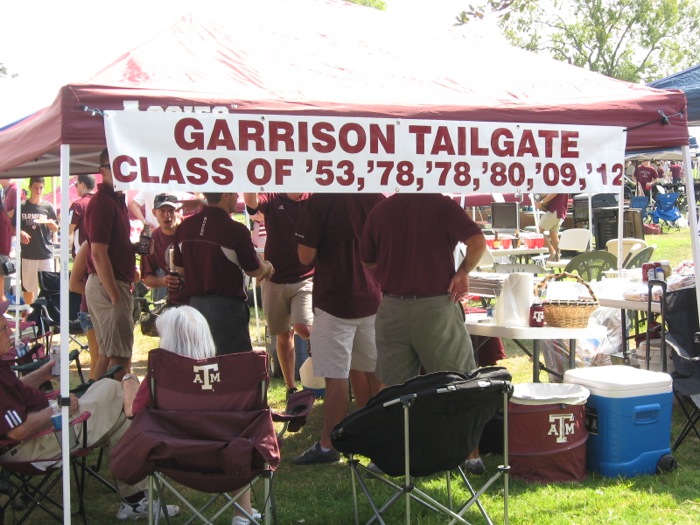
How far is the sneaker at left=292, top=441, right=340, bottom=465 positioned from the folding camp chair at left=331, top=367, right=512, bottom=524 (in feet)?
4.58

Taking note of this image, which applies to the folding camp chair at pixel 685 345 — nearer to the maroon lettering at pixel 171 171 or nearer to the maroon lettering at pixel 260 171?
the maroon lettering at pixel 260 171

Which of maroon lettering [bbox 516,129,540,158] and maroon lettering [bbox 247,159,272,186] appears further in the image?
maroon lettering [bbox 516,129,540,158]

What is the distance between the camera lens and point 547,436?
4633 mm

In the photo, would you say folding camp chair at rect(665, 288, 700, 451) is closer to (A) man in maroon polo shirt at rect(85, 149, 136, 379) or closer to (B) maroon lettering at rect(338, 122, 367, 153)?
(B) maroon lettering at rect(338, 122, 367, 153)

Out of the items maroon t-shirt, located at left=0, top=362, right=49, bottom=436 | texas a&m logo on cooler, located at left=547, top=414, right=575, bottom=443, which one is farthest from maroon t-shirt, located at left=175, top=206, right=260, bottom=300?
texas a&m logo on cooler, located at left=547, top=414, right=575, bottom=443

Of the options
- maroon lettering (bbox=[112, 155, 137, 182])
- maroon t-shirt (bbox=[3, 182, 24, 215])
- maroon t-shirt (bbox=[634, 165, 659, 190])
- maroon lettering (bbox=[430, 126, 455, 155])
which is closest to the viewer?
maroon lettering (bbox=[112, 155, 137, 182])

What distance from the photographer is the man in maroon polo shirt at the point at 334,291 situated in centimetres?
509

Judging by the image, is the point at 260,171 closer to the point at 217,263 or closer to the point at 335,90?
the point at 335,90

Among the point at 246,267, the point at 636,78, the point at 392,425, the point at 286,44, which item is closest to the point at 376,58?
the point at 286,44

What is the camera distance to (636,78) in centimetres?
4331

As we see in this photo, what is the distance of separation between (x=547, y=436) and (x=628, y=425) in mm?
476

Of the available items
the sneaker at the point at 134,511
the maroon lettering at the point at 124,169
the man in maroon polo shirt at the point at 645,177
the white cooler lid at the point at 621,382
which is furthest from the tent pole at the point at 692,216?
the man in maroon polo shirt at the point at 645,177

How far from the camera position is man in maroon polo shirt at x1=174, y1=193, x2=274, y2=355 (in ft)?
16.6

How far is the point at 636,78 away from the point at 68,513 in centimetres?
4398
